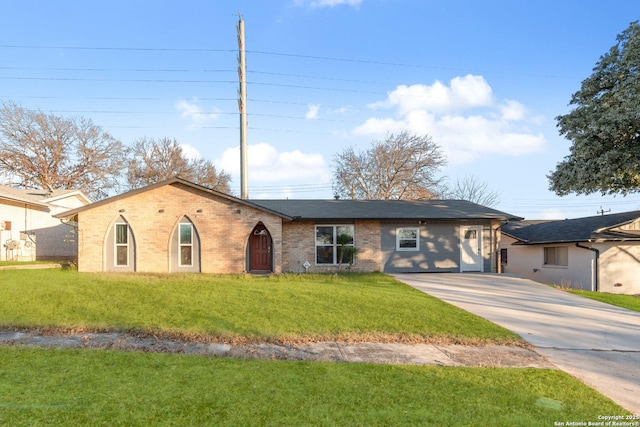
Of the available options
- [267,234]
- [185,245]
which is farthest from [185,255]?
[267,234]

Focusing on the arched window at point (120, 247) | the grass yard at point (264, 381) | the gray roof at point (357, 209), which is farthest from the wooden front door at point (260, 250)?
the grass yard at point (264, 381)

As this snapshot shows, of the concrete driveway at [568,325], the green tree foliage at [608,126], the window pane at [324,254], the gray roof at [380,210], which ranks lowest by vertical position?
the concrete driveway at [568,325]

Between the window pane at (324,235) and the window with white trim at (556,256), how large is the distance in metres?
11.7

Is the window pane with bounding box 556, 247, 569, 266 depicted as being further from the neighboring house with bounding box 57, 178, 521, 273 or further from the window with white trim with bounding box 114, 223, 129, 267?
the window with white trim with bounding box 114, 223, 129, 267

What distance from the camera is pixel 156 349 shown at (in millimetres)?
5754

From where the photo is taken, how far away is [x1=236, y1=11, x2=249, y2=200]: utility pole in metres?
20.4

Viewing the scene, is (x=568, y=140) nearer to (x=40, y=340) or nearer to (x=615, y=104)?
(x=615, y=104)

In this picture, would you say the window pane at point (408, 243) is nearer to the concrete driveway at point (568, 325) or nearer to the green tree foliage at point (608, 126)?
the concrete driveway at point (568, 325)

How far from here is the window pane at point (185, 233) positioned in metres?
15.9

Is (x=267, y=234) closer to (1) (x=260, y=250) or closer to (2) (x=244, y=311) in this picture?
(1) (x=260, y=250)

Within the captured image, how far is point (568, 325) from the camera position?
306 inches

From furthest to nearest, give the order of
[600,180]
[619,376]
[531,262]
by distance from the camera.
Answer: [531,262], [600,180], [619,376]

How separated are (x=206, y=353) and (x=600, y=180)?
15.5 m

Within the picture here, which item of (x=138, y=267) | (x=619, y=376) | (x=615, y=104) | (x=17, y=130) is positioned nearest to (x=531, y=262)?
(x=615, y=104)
